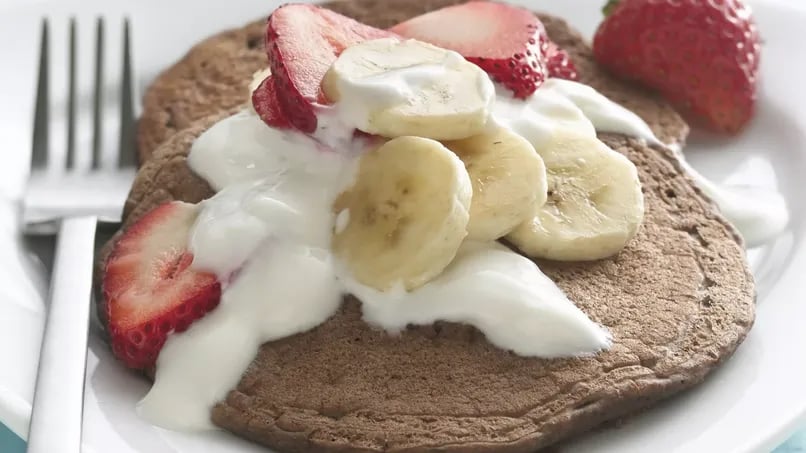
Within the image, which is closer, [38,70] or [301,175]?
[301,175]

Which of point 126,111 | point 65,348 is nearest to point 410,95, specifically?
point 65,348

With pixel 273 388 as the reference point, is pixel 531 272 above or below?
above

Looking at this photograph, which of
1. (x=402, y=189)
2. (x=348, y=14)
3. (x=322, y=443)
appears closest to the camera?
(x=322, y=443)

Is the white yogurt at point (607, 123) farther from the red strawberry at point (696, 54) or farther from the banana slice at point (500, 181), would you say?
the red strawberry at point (696, 54)

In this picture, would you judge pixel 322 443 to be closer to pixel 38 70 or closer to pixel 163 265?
pixel 163 265

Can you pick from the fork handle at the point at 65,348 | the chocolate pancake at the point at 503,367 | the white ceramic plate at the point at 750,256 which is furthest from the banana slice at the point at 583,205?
the fork handle at the point at 65,348

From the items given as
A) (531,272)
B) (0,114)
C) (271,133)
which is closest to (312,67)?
(271,133)
